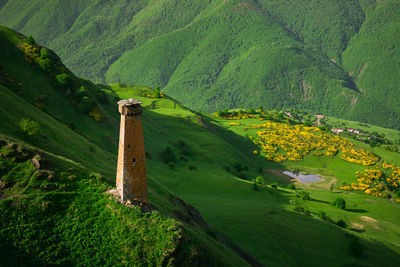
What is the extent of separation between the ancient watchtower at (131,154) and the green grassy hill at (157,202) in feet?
6.49

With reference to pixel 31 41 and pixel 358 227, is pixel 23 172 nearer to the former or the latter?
pixel 31 41

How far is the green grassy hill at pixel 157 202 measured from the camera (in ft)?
105

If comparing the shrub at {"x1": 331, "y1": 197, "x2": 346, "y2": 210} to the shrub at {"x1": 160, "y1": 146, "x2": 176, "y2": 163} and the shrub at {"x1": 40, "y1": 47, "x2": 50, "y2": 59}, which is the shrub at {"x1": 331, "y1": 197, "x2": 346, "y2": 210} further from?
the shrub at {"x1": 40, "y1": 47, "x2": 50, "y2": 59}

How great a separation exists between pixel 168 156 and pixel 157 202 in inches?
2236

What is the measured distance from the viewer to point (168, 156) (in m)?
103

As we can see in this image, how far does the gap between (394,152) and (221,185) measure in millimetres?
130027

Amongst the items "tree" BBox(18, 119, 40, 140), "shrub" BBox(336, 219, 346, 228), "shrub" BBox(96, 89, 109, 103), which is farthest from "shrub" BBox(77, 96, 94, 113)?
"shrub" BBox(336, 219, 346, 228)

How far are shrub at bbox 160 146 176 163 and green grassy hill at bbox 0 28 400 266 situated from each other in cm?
46

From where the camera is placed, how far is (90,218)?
33.3 meters

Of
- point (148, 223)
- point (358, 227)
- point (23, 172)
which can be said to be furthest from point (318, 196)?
point (23, 172)

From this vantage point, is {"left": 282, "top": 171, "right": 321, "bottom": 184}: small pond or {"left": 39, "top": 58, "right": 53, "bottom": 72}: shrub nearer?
{"left": 39, "top": 58, "right": 53, "bottom": 72}: shrub

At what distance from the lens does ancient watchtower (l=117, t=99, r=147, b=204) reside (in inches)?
1312

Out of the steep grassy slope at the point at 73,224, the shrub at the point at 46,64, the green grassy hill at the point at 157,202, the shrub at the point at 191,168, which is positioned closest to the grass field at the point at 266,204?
the green grassy hill at the point at 157,202

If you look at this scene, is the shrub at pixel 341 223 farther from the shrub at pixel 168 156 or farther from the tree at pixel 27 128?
the tree at pixel 27 128
